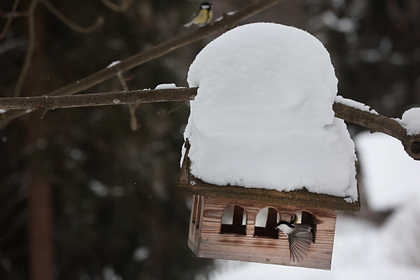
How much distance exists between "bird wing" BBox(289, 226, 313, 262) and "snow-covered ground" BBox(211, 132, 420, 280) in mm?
3693

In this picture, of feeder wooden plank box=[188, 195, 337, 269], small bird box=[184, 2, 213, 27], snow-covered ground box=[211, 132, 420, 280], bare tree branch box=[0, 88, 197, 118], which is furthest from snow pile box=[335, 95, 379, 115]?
snow-covered ground box=[211, 132, 420, 280]

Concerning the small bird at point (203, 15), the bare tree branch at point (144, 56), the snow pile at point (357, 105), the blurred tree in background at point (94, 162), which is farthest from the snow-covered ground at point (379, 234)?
the snow pile at point (357, 105)

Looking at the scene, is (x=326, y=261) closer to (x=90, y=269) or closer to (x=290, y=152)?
(x=290, y=152)

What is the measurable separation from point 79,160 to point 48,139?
40 cm

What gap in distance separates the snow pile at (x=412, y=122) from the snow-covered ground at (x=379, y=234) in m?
4.18

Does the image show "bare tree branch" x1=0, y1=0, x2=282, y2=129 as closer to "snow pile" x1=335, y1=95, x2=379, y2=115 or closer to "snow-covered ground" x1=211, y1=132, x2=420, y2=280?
"snow pile" x1=335, y1=95, x2=379, y2=115

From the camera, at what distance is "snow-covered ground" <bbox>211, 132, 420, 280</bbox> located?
206 inches

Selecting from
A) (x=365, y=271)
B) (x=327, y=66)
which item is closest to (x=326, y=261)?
(x=327, y=66)

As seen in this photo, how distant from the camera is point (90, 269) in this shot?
13.2 feet

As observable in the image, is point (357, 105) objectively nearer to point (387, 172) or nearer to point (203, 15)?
point (203, 15)

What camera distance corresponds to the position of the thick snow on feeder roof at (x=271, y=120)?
108cm

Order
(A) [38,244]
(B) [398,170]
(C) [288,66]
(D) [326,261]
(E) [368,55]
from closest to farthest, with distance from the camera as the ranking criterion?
(C) [288,66] → (D) [326,261] → (A) [38,244] → (E) [368,55] → (B) [398,170]

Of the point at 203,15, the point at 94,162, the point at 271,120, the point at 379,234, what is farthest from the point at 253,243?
the point at 379,234

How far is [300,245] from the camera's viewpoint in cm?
131
